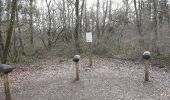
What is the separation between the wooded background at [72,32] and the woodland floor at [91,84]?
2715 mm

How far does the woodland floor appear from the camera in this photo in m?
8.64

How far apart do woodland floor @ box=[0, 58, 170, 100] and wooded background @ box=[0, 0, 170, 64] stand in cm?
271

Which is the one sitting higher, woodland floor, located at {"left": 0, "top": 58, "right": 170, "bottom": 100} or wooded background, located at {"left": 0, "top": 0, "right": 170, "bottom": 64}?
wooded background, located at {"left": 0, "top": 0, "right": 170, "bottom": 64}

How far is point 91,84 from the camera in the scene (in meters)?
9.84

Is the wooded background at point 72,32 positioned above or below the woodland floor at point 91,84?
above

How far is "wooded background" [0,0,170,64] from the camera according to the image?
53.7 feet

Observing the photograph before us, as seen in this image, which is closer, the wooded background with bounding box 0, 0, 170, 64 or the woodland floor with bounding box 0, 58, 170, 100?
the woodland floor with bounding box 0, 58, 170, 100

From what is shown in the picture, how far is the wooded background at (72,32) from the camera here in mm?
16375

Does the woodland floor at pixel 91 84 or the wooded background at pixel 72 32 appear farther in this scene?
the wooded background at pixel 72 32

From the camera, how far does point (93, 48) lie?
1922 centimetres

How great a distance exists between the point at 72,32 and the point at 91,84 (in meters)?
14.6

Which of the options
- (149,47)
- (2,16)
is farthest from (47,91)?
(149,47)

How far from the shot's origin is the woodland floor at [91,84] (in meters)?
8.64

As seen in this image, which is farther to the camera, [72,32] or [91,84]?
[72,32]
